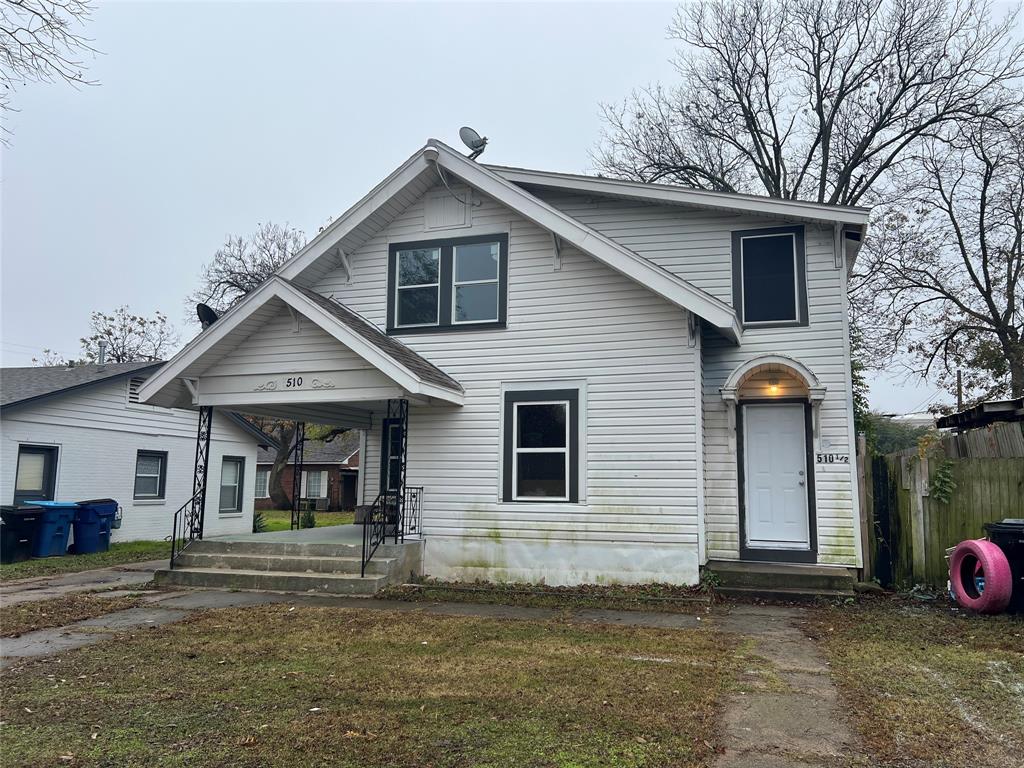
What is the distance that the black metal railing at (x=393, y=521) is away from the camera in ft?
32.2

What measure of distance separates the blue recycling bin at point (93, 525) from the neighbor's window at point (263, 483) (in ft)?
70.2

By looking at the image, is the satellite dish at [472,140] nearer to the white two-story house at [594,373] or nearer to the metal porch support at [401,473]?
the white two-story house at [594,373]

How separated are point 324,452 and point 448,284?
2804cm

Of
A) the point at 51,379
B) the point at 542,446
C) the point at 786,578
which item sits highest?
the point at 51,379

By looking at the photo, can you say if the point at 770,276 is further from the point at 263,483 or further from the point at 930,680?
the point at 263,483

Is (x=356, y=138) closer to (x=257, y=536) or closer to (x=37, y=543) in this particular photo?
(x=37, y=543)

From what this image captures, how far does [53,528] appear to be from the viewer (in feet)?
48.1

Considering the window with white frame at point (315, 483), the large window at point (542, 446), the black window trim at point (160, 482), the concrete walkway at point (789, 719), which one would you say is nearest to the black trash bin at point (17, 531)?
the black window trim at point (160, 482)

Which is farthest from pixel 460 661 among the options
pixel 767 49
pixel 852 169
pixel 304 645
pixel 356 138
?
pixel 356 138

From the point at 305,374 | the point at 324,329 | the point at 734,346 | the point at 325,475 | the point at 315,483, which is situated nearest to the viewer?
the point at 324,329

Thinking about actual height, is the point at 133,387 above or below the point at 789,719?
above

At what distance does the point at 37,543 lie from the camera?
47.3 ft

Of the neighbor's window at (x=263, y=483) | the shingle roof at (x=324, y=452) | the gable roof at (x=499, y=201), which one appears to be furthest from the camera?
the neighbor's window at (x=263, y=483)

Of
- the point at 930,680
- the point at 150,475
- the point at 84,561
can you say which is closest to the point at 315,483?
the point at 150,475
